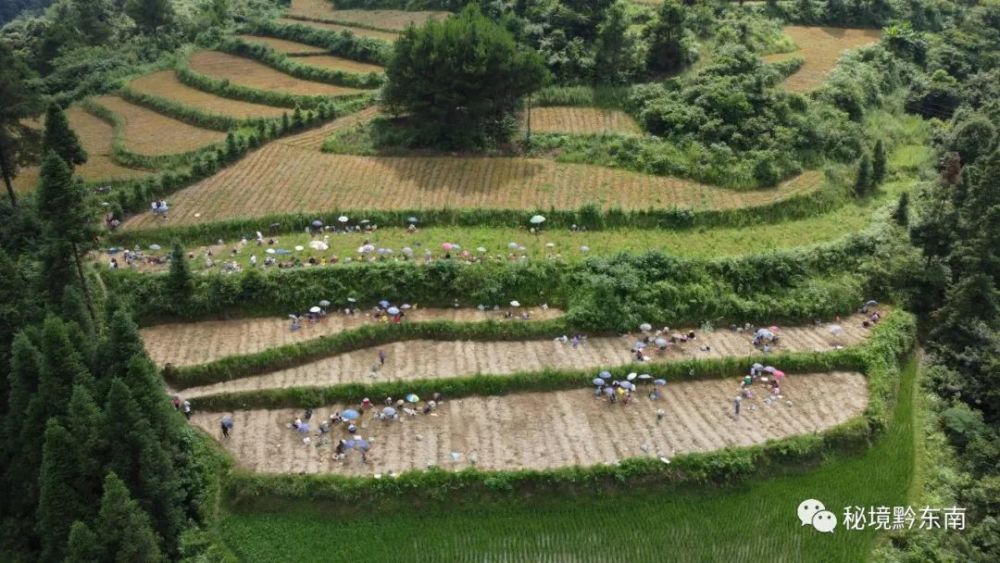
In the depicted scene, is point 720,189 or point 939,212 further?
point 720,189

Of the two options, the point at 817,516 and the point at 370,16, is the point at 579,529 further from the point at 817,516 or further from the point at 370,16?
the point at 370,16

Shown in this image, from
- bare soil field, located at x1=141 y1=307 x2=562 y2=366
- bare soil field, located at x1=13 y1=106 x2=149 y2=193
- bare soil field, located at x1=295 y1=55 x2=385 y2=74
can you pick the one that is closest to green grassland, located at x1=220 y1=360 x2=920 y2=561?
bare soil field, located at x1=141 y1=307 x2=562 y2=366

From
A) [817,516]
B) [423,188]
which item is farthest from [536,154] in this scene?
[817,516]

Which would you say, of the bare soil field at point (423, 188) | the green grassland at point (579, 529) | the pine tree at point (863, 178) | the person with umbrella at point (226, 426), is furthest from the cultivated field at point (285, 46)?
the green grassland at point (579, 529)

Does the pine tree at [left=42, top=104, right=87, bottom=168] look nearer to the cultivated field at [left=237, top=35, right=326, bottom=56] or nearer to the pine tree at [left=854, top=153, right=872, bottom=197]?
the cultivated field at [left=237, top=35, right=326, bottom=56]

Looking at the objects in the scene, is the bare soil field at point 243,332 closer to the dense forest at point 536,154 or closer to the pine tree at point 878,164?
the dense forest at point 536,154

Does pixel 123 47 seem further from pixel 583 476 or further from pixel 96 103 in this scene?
pixel 583 476

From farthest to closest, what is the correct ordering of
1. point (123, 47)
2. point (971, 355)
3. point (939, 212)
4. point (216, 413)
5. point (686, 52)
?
point (123, 47) → point (686, 52) → point (939, 212) → point (971, 355) → point (216, 413)

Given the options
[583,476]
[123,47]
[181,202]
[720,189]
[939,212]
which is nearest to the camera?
[583,476]

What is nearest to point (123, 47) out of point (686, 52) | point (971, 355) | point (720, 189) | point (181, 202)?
point (181, 202)
